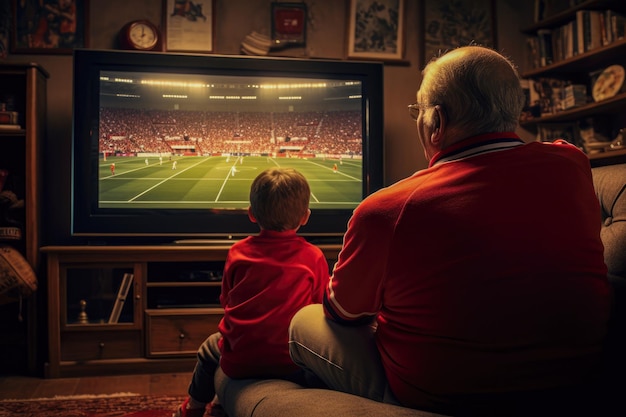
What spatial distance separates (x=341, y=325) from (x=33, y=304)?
2.41 metres

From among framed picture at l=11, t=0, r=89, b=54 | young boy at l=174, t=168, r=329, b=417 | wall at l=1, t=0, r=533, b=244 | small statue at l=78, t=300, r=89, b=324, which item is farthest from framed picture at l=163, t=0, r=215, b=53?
young boy at l=174, t=168, r=329, b=417

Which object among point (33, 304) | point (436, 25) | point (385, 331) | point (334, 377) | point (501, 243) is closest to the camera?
point (501, 243)

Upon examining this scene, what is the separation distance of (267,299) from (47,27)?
9.26 ft

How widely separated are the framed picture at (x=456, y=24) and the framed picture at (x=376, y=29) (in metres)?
0.19

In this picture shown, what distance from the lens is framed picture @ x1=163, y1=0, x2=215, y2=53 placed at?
370cm

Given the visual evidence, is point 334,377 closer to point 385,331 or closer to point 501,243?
point 385,331

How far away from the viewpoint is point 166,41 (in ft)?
12.2

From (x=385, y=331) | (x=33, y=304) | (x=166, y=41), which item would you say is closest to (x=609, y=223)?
(x=385, y=331)

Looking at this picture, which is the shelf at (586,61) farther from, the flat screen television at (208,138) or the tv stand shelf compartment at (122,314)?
the tv stand shelf compartment at (122,314)

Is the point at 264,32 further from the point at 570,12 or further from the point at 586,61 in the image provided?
the point at 586,61

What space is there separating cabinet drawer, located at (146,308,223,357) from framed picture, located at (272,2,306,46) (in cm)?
183

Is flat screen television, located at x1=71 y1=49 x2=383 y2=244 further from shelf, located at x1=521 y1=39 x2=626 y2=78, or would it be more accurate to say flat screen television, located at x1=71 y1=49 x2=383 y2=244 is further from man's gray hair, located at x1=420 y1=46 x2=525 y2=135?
man's gray hair, located at x1=420 y1=46 x2=525 y2=135

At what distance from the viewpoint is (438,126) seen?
1.13 m

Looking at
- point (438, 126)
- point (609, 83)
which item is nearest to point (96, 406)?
point (438, 126)
